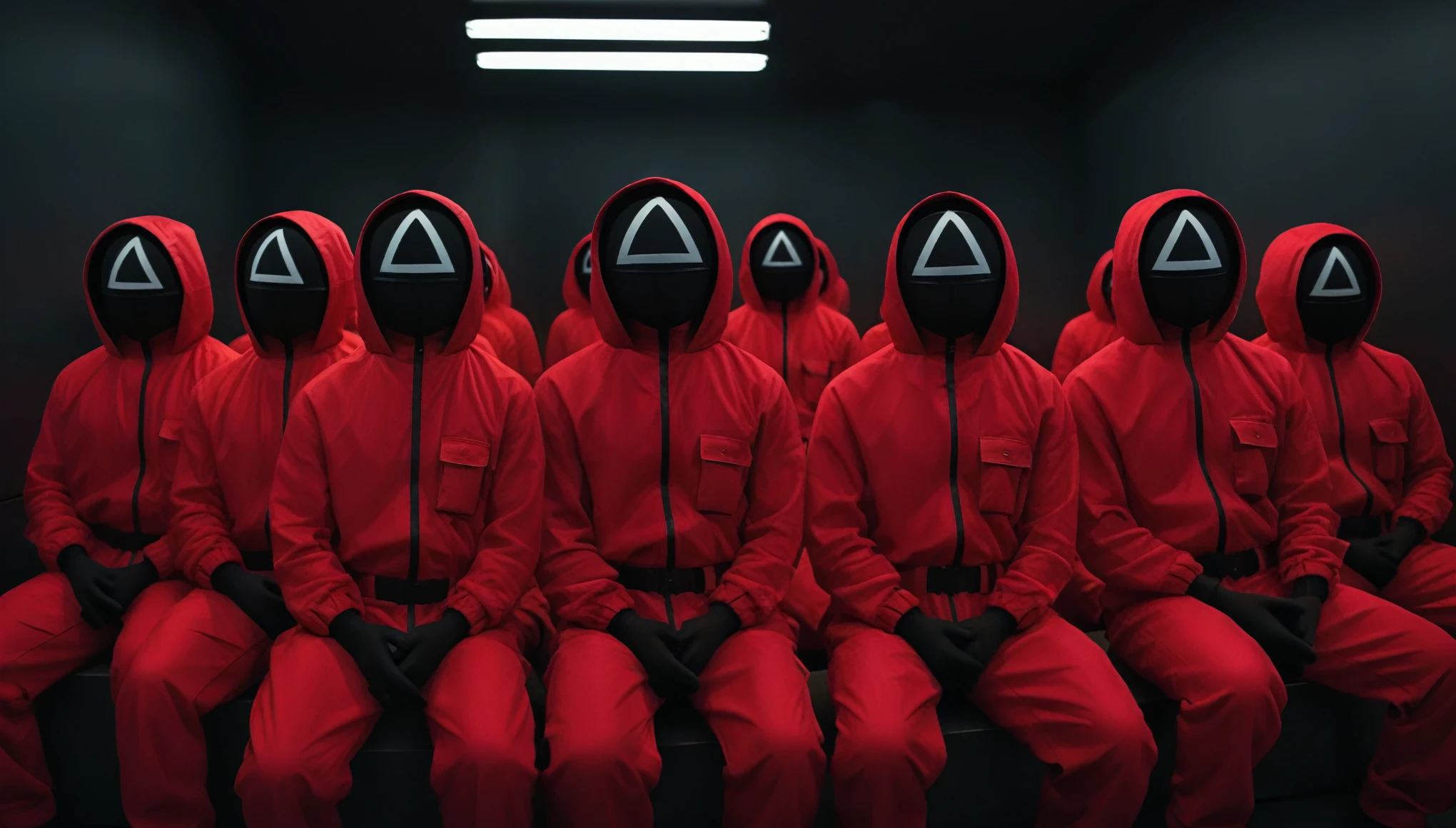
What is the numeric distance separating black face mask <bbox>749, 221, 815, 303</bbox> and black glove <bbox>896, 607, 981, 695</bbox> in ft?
8.91

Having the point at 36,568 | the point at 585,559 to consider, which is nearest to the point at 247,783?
the point at 585,559

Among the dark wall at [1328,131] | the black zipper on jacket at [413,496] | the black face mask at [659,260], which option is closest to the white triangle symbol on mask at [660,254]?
the black face mask at [659,260]

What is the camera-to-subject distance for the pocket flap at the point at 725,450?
1.94m

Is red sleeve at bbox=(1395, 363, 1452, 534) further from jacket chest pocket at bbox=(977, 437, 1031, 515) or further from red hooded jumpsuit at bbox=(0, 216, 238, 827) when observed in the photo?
red hooded jumpsuit at bbox=(0, 216, 238, 827)

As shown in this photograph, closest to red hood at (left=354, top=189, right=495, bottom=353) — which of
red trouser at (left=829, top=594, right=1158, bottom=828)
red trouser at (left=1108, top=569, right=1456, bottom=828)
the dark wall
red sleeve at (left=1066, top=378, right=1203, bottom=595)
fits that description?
red trouser at (left=829, top=594, right=1158, bottom=828)

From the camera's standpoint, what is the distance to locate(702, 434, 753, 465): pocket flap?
1.94 m

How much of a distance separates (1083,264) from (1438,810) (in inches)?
204

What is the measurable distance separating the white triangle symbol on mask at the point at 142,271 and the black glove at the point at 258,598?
1.00 metres

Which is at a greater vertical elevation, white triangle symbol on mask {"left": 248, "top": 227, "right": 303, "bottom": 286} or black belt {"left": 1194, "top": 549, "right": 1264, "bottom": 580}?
white triangle symbol on mask {"left": 248, "top": 227, "right": 303, "bottom": 286}

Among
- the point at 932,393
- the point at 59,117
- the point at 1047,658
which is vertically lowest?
the point at 1047,658

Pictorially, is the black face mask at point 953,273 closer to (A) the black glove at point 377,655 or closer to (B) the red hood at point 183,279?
(A) the black glove at point 377,655

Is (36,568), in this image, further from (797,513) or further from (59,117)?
(797,513)

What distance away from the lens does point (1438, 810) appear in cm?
199

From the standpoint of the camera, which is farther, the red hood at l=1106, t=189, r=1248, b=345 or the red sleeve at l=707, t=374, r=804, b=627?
the red hood at l=1106, t=189, r=1248, b=345
